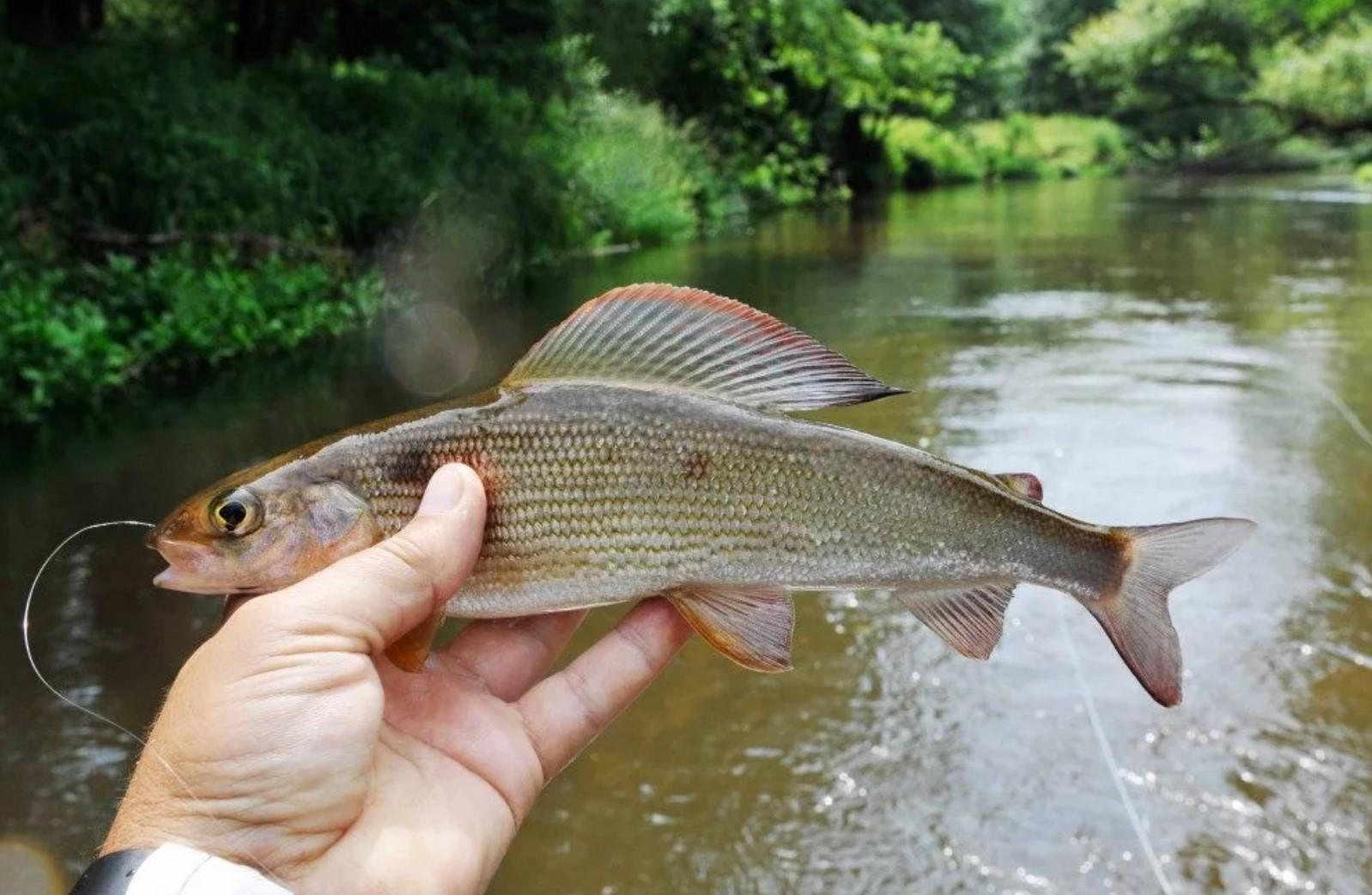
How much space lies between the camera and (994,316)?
503 inches

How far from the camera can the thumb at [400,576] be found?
6.84ft

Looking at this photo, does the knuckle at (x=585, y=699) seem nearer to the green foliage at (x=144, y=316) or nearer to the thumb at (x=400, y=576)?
the thumb at (x=400, y=576)

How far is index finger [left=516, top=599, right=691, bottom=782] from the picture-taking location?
8.55 feet

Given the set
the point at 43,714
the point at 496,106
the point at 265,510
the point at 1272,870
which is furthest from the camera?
→ the point at 496,106

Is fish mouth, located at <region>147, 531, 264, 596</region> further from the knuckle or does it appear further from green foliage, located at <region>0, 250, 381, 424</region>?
green foliage, located at <region>0, 250, 381, 424</region>

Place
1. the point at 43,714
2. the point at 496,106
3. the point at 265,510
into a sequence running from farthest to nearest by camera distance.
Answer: the point at 496,106
the point at 43,714
the point at 265,510

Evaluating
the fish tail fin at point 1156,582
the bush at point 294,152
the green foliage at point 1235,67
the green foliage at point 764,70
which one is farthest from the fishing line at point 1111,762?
the green foliage at point 1235,67

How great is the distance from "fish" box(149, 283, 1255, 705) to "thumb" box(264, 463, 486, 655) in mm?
72

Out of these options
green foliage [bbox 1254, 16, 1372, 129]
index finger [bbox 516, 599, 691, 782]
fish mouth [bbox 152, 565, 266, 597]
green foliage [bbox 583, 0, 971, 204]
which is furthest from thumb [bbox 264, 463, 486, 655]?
green foliage [bbox 1254, 16, 1372, 129]

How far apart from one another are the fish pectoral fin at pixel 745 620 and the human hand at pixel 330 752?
0.46 metres

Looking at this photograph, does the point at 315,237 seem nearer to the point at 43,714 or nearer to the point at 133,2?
the point at 43,714

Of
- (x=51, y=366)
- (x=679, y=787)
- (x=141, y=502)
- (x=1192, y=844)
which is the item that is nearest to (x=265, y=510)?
(x=679, y=787)

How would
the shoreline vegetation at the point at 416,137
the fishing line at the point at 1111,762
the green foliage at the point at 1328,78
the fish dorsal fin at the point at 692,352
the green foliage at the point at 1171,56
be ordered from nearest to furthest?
the fish dorsal fin at the point at 692,352 → the fishing line at the point at 1111,762 → the shoreline vegetation at the point at 416,137 → the green foliage at the point at 1328,78 → the green foliage at the point at 1171,56

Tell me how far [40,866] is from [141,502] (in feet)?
11.3
